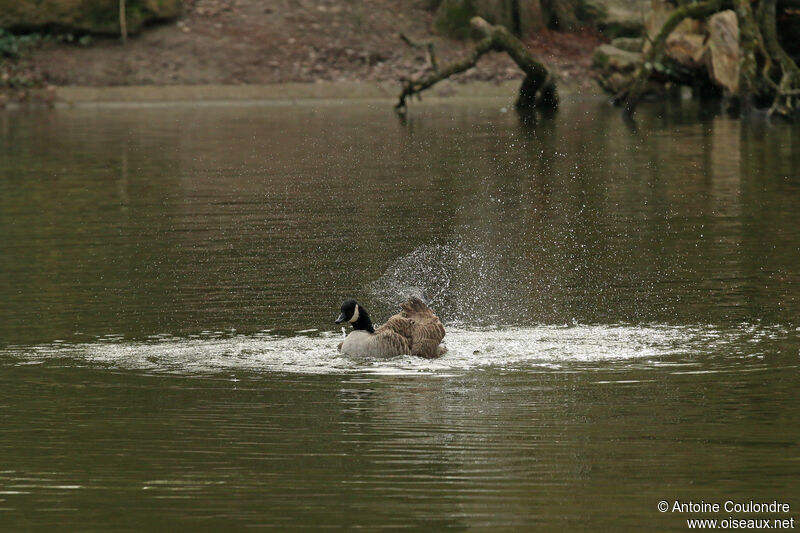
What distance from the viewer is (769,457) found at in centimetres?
795

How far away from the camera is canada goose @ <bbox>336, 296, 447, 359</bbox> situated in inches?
436

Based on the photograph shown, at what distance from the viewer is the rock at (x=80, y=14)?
4703cm

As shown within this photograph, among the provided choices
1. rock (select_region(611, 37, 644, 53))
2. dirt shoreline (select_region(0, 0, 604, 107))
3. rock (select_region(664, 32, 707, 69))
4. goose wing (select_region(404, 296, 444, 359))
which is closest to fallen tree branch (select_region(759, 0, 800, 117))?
rock (select_region(664, 32, 707, 69))

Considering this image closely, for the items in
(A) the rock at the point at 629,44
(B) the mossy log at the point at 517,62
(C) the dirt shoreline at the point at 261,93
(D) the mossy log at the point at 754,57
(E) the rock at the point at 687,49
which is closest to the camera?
(D) the mossy log at the point at 754,57

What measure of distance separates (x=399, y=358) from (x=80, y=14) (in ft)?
127

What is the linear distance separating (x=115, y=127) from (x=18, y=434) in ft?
92.9

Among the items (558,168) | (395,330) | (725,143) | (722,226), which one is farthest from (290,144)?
(395,330)

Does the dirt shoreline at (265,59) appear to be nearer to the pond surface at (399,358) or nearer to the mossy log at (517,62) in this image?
the mossy log at (517,62)

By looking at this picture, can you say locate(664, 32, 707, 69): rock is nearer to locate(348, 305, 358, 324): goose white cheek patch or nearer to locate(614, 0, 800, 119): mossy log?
locate(614, 0, 800, 119): mossy log

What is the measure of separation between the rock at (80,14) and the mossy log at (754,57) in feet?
57.9

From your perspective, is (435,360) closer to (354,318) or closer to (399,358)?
(399,358)

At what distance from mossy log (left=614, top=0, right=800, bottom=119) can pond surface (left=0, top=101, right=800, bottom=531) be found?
9.34 metres

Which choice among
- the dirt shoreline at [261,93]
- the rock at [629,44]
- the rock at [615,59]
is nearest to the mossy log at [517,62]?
the dirt shoreline at [261,93]

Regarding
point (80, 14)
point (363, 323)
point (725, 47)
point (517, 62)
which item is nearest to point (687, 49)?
point (725, 47)
